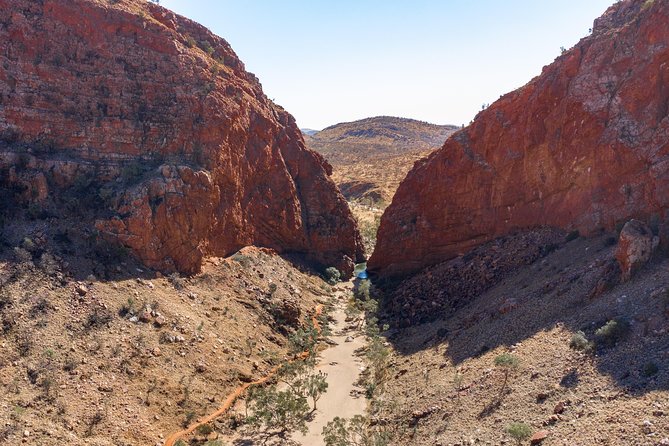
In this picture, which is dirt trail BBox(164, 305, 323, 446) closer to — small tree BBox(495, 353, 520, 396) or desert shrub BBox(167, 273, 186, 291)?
desert shrub BBox(167, 273, 186, 291)

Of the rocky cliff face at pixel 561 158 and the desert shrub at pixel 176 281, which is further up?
the rocky cliff face at pixel 561 158

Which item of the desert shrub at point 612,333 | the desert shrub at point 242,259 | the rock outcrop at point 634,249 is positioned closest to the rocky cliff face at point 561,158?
the rock outcrop at point 634,249

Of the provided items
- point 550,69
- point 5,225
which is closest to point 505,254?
point 550,69

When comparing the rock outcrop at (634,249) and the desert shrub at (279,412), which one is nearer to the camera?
the rock outcrop at (634,249)

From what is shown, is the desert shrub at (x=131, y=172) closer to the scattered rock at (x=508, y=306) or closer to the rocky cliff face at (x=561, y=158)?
the rocky cliff face at (x=561, y=158)

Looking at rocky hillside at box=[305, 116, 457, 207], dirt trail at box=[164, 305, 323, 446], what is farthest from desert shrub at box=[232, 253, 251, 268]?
rocky hillside at box=[305, 116, 457, 207]

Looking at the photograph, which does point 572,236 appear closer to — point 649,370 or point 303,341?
point 649,370

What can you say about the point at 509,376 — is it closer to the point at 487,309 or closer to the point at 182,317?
the point at 487,309
